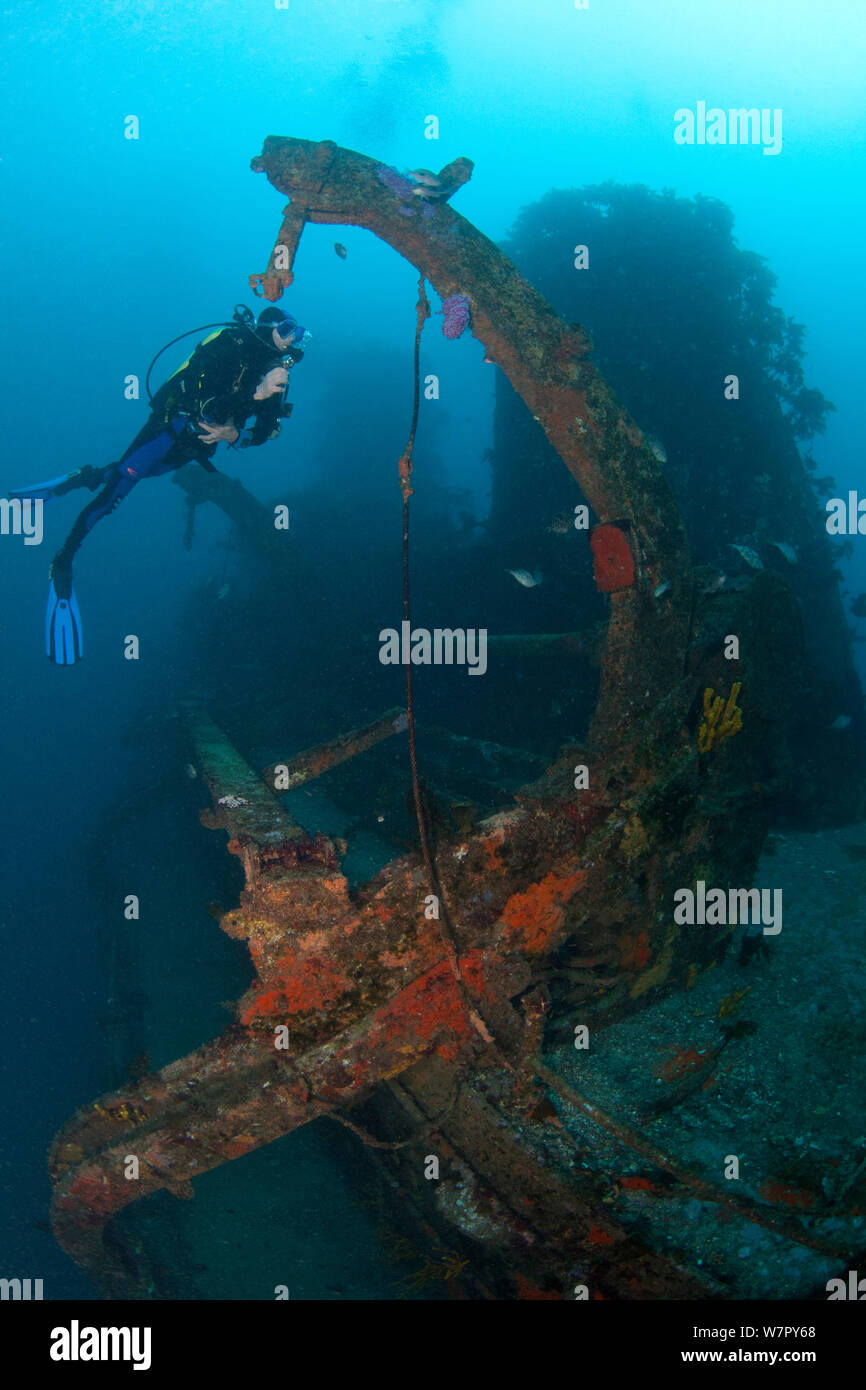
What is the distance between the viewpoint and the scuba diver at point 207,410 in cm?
622

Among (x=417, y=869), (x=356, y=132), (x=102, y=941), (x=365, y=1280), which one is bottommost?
(x=365, y=1280)

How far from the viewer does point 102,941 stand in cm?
1025

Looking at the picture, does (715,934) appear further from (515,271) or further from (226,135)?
(226,135)

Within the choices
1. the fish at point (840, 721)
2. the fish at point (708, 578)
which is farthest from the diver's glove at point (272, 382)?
the fish at point (840, 721)

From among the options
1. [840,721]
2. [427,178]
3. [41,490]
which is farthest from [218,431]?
[840,721]

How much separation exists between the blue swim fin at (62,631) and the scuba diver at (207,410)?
1 centimetres

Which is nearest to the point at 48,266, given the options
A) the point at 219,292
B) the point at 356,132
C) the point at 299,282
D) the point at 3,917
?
the point at 219,292

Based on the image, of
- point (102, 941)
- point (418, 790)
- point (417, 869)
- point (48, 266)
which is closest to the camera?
point (418, 790)

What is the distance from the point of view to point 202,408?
6.33 metres

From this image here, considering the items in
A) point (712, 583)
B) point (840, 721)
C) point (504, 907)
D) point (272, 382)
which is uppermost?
point (272, 382)

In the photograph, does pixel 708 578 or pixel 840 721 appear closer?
pixel 708 578

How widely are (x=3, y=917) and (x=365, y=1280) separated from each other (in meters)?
18.5

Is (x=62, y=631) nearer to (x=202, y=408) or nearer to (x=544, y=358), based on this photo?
(x=202, y=408)

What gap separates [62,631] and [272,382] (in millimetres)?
3846
